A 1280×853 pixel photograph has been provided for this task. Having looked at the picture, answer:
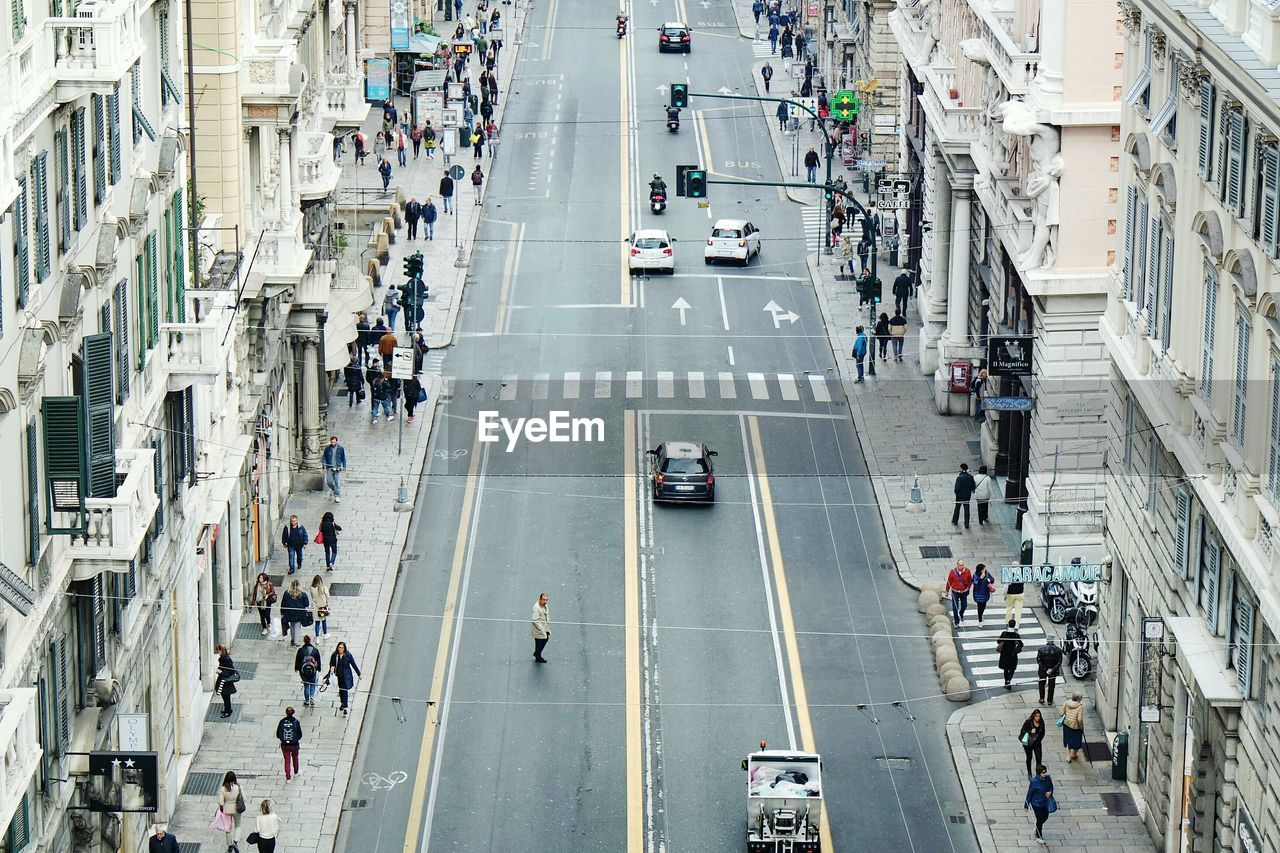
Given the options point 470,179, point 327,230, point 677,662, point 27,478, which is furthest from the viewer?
point 470,179

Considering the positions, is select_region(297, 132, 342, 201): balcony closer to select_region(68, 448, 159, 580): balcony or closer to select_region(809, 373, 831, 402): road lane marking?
select_region(809, 373, 831, 402): road lane marking

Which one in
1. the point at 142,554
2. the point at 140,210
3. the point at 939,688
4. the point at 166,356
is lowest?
the point at 939,688

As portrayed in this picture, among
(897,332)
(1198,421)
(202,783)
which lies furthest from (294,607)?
(897,332)

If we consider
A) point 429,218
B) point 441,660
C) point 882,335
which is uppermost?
point 429,218

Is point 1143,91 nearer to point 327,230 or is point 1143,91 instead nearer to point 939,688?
point 939,688

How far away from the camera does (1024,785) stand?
59656mm

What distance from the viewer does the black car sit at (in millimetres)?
77875

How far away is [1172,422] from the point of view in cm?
5250

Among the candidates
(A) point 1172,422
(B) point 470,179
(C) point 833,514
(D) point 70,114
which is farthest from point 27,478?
(B) point 470,179

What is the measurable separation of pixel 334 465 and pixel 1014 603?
2173 centimetres

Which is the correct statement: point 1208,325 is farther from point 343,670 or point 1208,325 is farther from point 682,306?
point 682,306

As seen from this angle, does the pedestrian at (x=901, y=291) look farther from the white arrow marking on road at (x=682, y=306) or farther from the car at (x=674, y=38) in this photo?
the car at (x=674, y=38)

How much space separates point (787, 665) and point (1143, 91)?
18.4m

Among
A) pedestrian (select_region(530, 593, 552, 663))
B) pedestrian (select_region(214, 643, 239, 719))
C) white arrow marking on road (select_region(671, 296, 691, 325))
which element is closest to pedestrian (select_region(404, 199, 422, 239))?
white arrow marking on road (select_region(671, 296, 691, 325))
